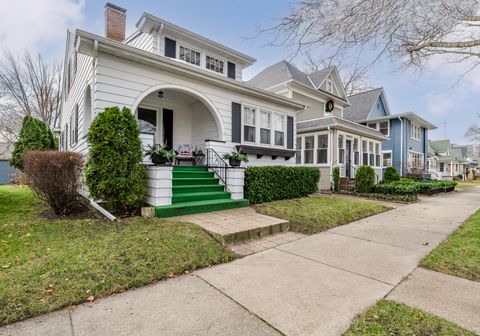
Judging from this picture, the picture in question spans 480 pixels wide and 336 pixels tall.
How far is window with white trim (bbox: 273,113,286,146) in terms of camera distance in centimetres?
1084

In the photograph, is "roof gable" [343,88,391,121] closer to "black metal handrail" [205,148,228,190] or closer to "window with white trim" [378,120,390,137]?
"window with white trim" [378,120,390,137]

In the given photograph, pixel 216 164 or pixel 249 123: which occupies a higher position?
pixel 249 123

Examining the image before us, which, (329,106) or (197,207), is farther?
(329,106)

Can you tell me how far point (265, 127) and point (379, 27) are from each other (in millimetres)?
5735

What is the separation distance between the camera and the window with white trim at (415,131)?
76.6ft

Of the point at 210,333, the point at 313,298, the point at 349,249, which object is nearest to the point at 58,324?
the point at 210,333

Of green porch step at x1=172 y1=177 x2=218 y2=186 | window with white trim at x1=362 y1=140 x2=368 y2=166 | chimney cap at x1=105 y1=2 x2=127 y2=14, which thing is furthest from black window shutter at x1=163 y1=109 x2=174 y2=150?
window with white trim at x1=362 y1=140 x2=368 y2=166

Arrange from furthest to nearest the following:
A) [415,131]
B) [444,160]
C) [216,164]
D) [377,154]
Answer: [444,160] → [415,131] → [377,154] → [216,164]

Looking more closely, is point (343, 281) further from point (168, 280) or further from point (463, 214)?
point (463, 214)

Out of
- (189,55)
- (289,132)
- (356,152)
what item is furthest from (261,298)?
(356,152)

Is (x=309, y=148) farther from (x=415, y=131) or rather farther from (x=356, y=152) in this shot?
(x=415, y=131)

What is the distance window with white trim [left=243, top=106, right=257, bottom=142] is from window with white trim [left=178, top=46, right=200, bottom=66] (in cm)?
314

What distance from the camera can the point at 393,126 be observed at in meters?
22.2

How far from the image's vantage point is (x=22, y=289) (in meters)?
2.61
